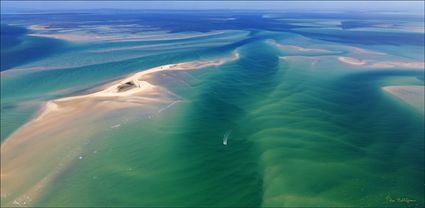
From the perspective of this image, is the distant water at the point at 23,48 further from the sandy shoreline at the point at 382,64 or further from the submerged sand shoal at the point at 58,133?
the sandy shoreline at the point at 382,64

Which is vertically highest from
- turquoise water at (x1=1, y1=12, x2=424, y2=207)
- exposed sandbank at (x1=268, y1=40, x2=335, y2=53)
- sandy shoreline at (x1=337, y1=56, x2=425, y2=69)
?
exposed sandbank at (x1=268, y1=40, x2=335, y2=53)

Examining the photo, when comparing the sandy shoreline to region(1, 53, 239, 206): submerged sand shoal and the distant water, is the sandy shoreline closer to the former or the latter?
region(1, 53, 239, 206): submerged sand shoal

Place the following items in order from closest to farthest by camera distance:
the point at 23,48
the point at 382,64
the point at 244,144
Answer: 1. the point at 244,144
2. the point at 382,64
3. the point at 23,48

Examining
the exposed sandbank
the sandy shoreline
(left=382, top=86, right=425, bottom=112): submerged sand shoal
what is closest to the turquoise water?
(left=382, top=86, right=425, bottom=112): submerged sand shoal

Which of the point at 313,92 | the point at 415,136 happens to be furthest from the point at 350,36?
the point at 415,136

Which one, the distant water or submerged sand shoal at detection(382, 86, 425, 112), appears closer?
submerged sand shoal at detection(382, 86, 425, 112)

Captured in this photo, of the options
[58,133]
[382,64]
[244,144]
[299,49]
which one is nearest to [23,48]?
[58,133]

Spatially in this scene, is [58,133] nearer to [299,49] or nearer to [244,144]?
[244,144]
